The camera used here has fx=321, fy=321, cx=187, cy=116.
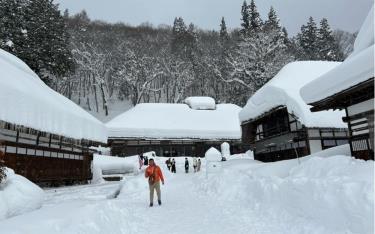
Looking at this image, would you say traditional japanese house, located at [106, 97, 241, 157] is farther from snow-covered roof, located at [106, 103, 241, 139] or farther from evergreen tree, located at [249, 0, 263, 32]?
evergreen tree, located at [249, 0, 263, 32]

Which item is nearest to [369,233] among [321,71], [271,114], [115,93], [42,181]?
[42,181]

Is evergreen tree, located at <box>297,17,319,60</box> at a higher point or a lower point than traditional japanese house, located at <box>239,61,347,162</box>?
higher

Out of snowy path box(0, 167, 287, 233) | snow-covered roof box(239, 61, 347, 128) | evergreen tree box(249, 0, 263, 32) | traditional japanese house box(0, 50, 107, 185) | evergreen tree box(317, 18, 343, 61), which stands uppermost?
evergreen tree box(249, 0, 263, 32)

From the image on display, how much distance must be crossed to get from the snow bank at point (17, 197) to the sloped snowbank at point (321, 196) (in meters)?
6.11

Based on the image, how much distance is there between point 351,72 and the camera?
9195 millimetres

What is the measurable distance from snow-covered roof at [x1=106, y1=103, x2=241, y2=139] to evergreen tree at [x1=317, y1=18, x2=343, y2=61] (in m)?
21.1

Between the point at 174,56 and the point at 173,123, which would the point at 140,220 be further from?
Result: the point at 174,56

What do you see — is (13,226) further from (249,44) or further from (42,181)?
(249,44)

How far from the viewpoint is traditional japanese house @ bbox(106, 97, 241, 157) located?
38500mm

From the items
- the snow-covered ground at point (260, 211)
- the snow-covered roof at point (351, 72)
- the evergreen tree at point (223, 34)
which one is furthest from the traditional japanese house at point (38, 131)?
the evergreen tree at point (223, 34)

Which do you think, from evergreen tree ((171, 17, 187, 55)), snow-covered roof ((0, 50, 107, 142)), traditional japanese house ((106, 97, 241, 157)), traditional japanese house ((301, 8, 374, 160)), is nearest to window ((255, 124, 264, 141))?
traditional japanese house ((106, 97, 241, 157))

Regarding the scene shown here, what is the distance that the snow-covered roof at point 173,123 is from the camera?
3850 cm

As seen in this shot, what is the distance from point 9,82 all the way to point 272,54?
130 feet

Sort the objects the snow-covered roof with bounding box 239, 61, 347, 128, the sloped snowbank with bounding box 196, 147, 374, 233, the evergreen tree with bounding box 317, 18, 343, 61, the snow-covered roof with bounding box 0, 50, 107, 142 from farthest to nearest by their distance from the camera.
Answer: the evergreen tree with bounding box 317, 18, 343, 61 < the snow-covered roof with bounding box 239, 61, 347, 128 < the snow-covered roof with bounding box 0, 50, 107, 142 < the sloped snowbank with bounding box 196, 147, 374, 233
